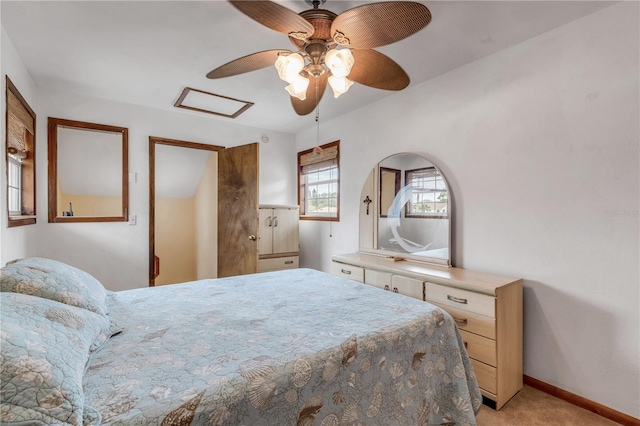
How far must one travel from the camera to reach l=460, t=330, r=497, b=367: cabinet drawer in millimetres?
1947

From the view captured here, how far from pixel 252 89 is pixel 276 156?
1.62m

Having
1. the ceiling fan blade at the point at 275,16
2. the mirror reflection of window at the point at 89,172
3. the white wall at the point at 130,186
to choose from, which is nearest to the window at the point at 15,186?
the white wall at the point at 130,186

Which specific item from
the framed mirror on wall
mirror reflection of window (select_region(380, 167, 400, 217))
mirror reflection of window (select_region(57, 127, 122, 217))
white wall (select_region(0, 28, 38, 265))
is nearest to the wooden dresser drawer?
mirror reflection of window (select_region(380, 167, 400, 217))

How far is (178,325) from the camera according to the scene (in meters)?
1.44

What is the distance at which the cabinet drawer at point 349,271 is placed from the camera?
2.92 m

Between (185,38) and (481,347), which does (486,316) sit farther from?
(185,38)

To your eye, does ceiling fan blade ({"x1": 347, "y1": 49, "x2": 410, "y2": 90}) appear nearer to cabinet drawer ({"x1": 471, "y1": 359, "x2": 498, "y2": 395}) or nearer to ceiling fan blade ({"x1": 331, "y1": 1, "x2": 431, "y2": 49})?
ceiling fan blade ({"x1": 331, "y1": 1, "x2": 431, "y2": 49})

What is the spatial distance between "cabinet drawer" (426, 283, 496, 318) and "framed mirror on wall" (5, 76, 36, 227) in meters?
3.11

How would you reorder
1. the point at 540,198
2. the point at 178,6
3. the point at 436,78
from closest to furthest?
1. the point at 178,6
2. the point at 540,198
3. the point at 436,78

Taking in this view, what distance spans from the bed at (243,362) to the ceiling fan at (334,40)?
131 cm

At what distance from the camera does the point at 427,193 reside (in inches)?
110

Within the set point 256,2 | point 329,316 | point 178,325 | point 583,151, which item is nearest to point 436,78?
point 583,151

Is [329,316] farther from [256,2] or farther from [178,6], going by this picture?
[178,6]

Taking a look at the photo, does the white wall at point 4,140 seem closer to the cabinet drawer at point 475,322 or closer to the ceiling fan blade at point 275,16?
the ceiling fan blade at point 275,16
